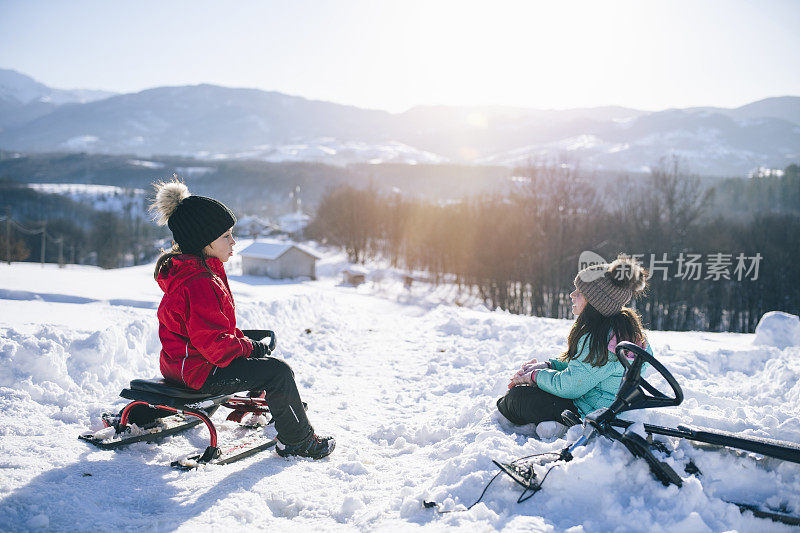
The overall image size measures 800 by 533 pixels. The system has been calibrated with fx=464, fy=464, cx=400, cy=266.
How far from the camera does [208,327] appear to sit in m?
3.75

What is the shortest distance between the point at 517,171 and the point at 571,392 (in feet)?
119

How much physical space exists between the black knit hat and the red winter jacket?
16 centimetres

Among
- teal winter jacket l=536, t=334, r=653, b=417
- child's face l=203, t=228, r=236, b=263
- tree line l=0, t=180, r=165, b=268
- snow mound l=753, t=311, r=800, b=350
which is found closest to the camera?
teal winter jacket l=536, t=334, r=653, b=417

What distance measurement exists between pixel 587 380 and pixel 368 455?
2.16 metres

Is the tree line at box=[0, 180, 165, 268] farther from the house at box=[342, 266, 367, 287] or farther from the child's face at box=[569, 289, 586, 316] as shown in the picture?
the child's face at box=[569, 289, 586, 316]

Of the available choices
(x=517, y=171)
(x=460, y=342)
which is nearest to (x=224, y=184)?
(x=517, y=171)

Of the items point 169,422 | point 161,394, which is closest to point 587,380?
point 161,394

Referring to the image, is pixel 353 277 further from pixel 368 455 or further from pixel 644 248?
pixel 368 455

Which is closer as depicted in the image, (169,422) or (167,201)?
(167,201)

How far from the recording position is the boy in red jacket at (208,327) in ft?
12.4

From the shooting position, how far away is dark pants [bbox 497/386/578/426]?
4.14 metres

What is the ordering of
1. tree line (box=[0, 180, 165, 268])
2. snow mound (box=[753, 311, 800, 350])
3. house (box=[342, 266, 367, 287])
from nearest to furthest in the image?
snow mound (box=[753, 311, 800, 350])
house (box=[342, 266, 367, 287])
tree line (box=[0, 180, 165, 268])

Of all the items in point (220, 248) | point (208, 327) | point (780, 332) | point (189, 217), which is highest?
point (189, 217)

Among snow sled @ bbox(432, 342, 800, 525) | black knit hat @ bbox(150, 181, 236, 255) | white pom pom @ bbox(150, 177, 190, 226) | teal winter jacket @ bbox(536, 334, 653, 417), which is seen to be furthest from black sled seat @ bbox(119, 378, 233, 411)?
teal winter jacket @ bbox(536, 334, 653, 417)
